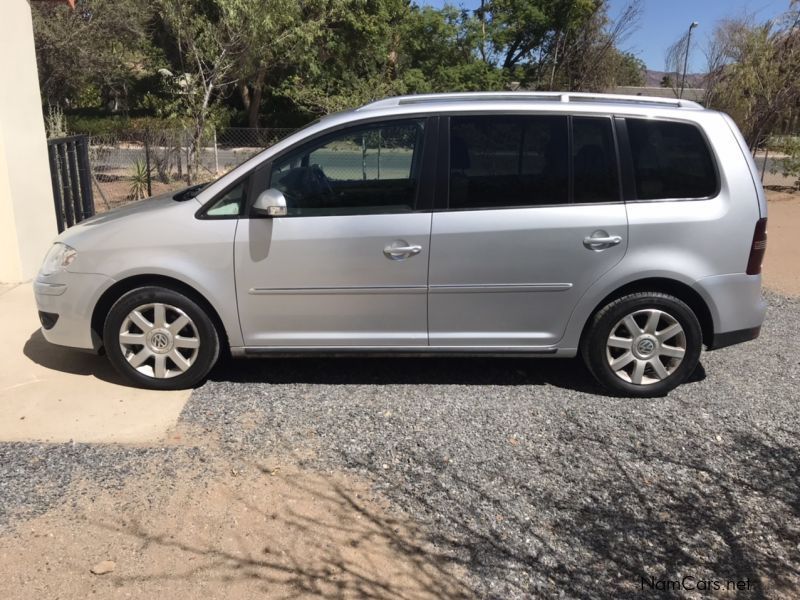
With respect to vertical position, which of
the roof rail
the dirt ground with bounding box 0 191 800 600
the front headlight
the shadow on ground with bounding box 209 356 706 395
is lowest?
the shadow on ground with bounding box 209 356 706 395

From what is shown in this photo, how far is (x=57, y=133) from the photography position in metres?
12.2

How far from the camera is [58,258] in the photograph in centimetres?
449

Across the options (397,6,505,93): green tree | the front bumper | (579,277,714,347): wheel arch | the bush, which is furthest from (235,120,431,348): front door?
(397,6,505,93): green tree

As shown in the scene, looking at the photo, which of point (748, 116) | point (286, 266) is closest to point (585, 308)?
point (286, 266)

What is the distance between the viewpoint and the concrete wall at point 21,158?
641cm

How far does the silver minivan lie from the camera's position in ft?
14.0

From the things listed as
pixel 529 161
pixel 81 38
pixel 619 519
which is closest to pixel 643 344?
pixel 529 161

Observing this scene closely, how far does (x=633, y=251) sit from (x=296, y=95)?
25852mm

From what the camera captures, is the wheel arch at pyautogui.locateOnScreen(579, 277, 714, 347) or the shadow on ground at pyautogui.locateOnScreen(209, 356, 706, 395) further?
the shadow on ground at pyautogui.locateOnScreen(209, 356, 706, 395)

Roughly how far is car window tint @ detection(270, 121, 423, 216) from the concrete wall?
12.0 feet

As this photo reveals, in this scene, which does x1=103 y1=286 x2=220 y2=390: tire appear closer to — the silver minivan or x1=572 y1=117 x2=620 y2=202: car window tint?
the silver minivan

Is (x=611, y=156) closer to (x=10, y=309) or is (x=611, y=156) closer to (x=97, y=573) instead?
(x=97, y=573)

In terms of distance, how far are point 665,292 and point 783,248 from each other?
272 inches

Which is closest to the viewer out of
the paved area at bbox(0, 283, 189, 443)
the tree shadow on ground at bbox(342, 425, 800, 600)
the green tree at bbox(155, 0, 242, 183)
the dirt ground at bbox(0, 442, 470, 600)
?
the dirt ground at bbox(0, 442, 470, 600)
